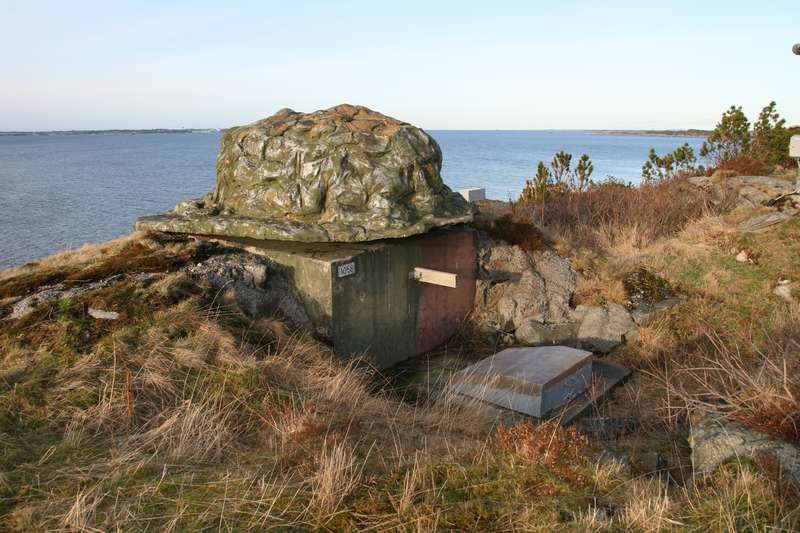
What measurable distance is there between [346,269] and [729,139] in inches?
665

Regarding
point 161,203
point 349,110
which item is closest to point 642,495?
point 349,110

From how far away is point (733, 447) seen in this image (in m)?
4.38

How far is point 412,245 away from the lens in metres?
7.75

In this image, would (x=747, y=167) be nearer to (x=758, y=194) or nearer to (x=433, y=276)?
(x=758, y=194)

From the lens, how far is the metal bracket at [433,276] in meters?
7.34

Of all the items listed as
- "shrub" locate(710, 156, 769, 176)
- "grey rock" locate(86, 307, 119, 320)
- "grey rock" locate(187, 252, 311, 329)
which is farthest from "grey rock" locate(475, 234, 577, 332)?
"shrub" locate(710, 156, 769, 176)

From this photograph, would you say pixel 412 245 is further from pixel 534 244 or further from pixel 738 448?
pixel 738 448

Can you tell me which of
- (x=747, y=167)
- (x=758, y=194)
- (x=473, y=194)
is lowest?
(x=473, y=194)

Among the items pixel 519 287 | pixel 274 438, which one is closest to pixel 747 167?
pixel 519 287

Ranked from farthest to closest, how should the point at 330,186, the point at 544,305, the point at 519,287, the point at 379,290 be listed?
the point at 519,287 → the point at 544,305 → the point at 330,186 → the point at 379,290

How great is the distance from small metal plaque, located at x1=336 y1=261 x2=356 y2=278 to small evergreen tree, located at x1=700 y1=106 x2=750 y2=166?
1578cm

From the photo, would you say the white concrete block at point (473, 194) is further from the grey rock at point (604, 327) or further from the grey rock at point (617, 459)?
the grey rock at point (617, 459)

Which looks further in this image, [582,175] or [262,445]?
[582,175]

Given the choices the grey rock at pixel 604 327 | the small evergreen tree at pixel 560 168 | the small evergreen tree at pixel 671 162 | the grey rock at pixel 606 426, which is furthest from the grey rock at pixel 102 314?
the small evergreen tree at pixel 671 162
